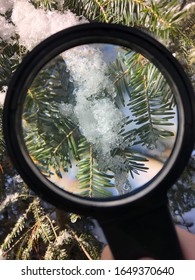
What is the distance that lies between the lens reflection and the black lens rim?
0.40ft

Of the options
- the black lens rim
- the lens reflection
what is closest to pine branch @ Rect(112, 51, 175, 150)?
the lens reflection

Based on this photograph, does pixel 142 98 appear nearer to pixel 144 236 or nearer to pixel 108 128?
pixel 108 128

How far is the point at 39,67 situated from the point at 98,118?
168 mm

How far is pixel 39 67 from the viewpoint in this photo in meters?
0.44

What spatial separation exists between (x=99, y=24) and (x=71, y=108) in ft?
0.65

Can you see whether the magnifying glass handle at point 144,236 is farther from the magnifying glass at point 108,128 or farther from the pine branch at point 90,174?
the pine branch at point 90,174

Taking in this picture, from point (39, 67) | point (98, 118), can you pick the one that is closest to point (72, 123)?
point (98, 118)

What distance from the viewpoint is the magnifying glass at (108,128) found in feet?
1.36

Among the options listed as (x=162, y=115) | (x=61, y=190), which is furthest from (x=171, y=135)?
(x=61, y=190)

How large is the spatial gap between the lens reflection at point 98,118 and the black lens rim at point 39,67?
0.40 ft

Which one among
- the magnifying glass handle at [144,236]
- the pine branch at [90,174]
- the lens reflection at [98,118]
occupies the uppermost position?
the lens reflection at [98,118]

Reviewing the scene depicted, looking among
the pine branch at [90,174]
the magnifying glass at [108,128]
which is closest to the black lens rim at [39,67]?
the magnifying glass at [108,128]

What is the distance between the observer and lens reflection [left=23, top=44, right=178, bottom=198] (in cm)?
56

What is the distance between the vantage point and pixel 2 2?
27.4 inches
